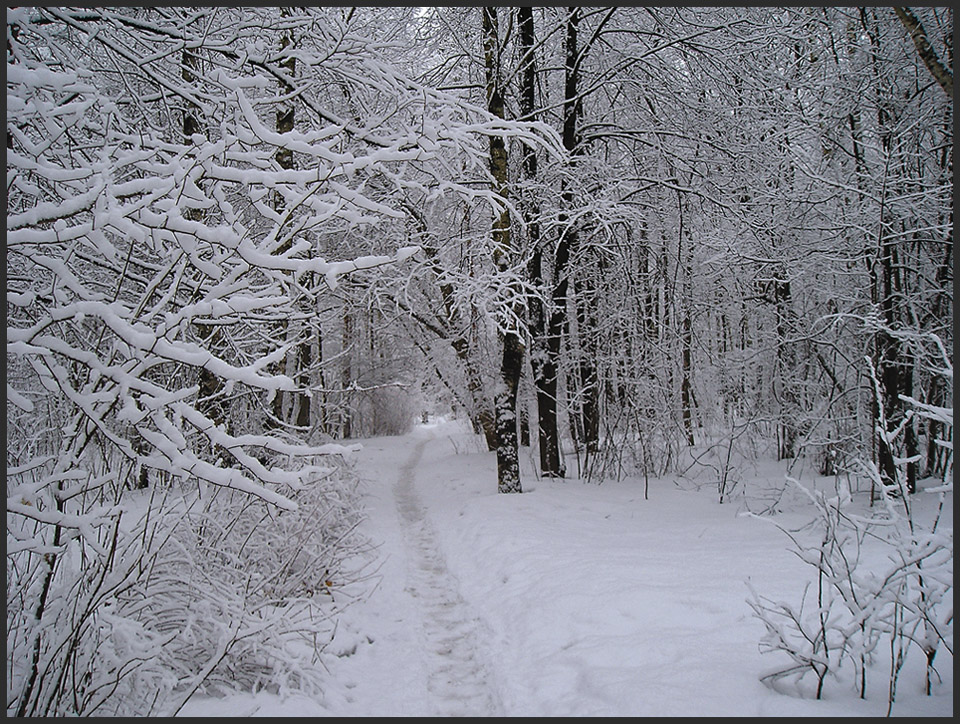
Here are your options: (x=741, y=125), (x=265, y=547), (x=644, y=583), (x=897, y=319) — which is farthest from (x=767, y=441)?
(x=265, y=547)

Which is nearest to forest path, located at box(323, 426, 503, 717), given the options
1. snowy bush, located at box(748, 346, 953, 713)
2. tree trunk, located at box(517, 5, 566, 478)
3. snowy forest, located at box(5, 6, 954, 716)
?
snowy forest, located at box(5, 6, 954, 716)

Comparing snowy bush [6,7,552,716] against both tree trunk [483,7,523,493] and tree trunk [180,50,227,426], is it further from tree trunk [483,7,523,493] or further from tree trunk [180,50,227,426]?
tree trunk [483,7,523,493]

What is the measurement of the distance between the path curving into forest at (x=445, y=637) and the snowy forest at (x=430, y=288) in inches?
28.0

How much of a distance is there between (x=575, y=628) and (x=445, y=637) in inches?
49.1

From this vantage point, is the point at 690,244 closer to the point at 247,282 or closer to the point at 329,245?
the point at 329,245

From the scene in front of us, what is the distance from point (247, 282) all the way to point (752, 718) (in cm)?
323

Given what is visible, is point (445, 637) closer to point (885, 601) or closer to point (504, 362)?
point (885, 601)

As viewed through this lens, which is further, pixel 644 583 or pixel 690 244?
pixel 690 244

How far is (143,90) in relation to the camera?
5.82 metres

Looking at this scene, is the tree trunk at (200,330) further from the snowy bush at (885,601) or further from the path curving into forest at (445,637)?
the snowy bush at (885,601)

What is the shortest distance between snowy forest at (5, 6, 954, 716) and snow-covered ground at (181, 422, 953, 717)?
209 millimetres

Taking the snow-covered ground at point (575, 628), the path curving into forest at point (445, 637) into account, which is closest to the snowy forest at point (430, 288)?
the snow-covered ground at point (575, 628)

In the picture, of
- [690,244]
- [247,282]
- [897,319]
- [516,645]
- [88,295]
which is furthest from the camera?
[690,244]

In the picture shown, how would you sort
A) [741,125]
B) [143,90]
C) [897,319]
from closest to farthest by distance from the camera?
[143,90] → [897,319] → [741,125]
